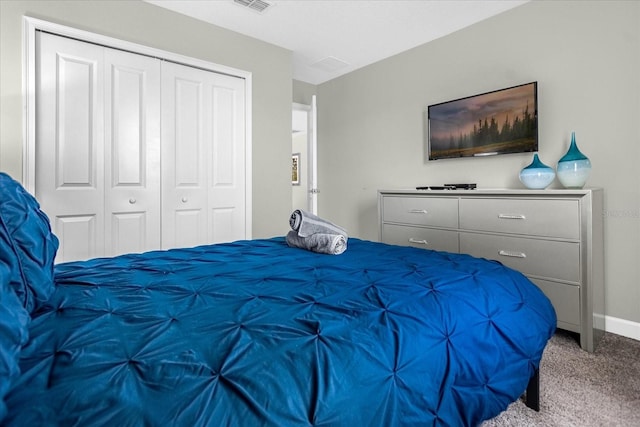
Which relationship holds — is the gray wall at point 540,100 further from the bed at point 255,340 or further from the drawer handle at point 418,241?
the bed at point 255,340

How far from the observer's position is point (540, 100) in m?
2.87

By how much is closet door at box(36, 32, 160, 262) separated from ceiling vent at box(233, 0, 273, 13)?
0.89 metres

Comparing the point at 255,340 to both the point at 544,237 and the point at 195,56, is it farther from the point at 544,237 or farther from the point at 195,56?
the point at 195,56

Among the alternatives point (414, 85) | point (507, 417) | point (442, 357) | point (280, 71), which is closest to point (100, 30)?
point (280, 71)

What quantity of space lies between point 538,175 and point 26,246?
2.99m

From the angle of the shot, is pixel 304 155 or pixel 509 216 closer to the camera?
pixel 509 216

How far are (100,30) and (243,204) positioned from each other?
1864mm

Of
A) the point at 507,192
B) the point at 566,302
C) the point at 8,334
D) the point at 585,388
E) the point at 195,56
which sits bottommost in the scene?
the point at 585,388

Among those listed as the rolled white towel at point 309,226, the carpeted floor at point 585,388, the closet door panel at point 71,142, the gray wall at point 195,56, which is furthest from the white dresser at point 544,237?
the closet door panel at point 71,142

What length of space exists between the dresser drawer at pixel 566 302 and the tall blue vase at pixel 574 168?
740 mm

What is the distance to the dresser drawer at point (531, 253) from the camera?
89.2 inches

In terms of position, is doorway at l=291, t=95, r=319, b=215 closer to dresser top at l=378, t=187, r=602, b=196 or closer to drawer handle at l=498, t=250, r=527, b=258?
dresser top at l=378, t=187, r=602, b=196

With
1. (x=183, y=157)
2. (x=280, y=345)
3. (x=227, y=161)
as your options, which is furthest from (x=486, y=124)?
(x=280, y=345)

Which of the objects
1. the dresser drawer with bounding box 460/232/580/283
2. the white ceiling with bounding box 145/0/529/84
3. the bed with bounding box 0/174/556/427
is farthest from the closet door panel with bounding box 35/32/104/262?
the dresser drawer with bounding box 460/232/580/283
